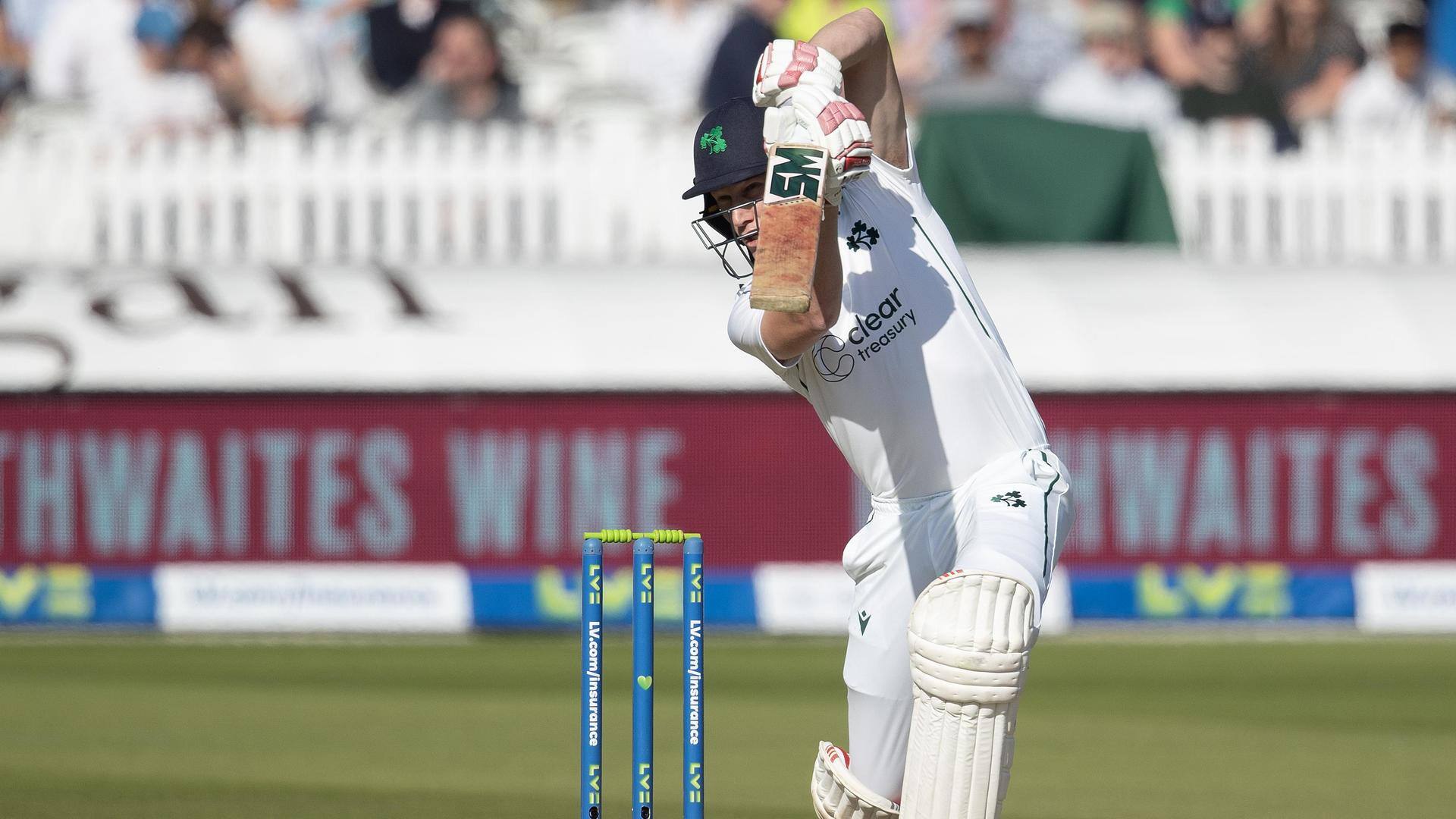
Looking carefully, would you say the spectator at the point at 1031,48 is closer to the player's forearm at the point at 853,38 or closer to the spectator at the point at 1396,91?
the spectator at the point at 1396,91

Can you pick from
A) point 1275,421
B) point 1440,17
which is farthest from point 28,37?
point 1440,17

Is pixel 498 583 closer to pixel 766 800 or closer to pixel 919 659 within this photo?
pixel 766 800

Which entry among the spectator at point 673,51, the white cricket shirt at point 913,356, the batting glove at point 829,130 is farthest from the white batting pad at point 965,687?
the spectator at point 673,51

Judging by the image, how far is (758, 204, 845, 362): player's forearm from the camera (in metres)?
4.22

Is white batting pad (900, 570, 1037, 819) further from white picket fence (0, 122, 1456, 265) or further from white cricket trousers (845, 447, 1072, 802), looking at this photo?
white picket fence (0, 122, 1456, 265)

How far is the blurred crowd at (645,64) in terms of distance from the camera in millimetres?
13727

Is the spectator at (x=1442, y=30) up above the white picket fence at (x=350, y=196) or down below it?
above

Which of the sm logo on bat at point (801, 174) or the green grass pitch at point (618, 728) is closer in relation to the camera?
the sm logo on bat at point (801, 174)

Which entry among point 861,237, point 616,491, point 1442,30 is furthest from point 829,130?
point 1442,30

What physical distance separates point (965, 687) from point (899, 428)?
2.17ft

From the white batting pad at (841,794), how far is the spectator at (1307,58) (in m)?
9.91

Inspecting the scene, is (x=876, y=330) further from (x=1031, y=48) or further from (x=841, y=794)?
(x=1031, y=48)

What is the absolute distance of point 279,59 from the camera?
14047 millimetres

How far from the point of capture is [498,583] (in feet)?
39.0
